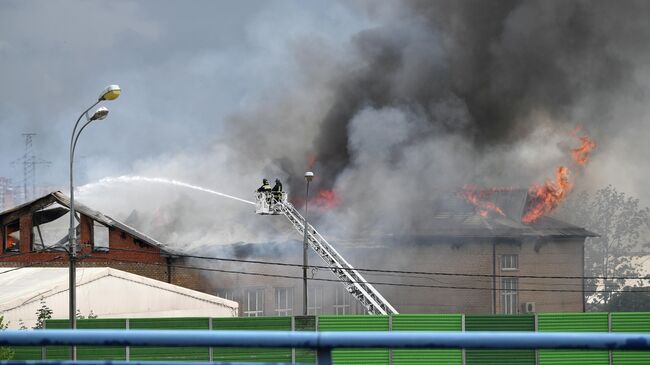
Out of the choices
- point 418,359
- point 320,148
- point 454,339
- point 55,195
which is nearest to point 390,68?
point 320,148

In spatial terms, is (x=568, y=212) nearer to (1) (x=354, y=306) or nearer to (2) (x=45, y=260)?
(1) (x=354, y=306)

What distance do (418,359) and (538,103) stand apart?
44.5 m

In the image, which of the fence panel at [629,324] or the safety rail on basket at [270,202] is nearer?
the fence panel at [629,324]

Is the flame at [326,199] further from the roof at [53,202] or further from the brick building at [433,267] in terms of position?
the roof at [53,202]

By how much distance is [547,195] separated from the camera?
193 ft

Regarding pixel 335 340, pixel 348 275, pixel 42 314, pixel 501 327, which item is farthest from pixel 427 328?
pixel 348 275

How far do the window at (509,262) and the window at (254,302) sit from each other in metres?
15.1

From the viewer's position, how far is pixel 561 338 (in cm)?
299

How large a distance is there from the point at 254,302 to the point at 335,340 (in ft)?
146

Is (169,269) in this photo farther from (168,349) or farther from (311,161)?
(168,349)

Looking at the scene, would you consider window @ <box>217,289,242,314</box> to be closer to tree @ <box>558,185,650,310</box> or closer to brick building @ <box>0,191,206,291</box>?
brick building @ <box>0,191,206,291</box>

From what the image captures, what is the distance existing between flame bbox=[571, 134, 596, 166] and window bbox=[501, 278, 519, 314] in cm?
1456

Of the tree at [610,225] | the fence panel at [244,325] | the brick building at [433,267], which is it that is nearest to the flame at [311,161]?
the brick building at [433,267]

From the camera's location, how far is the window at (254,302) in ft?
153
